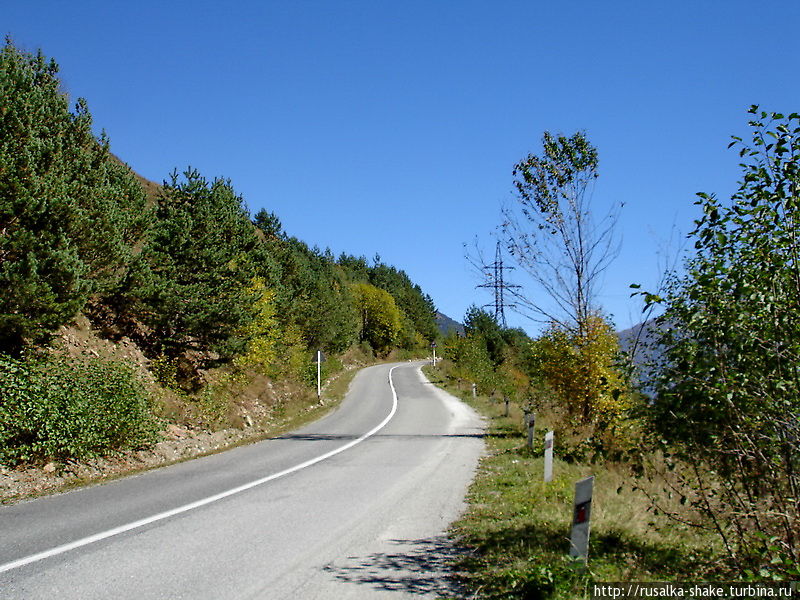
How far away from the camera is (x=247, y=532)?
262 inches

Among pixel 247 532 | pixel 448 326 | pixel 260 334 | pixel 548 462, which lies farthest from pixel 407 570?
pixel 448 326

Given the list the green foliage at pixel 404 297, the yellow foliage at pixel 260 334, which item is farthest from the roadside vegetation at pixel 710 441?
the green foliage at pixel 404 297

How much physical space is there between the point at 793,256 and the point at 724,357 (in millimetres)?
871

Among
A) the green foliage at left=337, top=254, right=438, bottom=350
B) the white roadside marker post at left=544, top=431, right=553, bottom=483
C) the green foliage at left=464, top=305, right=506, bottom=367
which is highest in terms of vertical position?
the green foliage at left=337, top=254, right=438, bottom=350

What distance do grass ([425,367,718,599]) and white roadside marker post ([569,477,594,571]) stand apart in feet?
0.47

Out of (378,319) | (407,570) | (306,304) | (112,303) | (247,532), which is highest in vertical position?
(378,319)

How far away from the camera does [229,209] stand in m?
23.1

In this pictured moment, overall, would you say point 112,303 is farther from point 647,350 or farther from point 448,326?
point 448,326

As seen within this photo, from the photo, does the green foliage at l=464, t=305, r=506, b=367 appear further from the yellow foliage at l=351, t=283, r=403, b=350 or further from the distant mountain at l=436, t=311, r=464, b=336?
the yellow foliage at l=351, t=283, r=403, b=350

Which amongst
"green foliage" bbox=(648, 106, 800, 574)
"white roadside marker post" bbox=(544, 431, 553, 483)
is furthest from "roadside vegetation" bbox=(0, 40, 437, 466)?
"green foliage" bbox=(648, 106, 800, 574)

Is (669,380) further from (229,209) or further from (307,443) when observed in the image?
(229,209)

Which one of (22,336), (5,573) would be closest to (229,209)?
(22,336)

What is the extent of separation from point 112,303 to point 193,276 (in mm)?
3214

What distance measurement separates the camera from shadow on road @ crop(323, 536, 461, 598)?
16.5 ft
